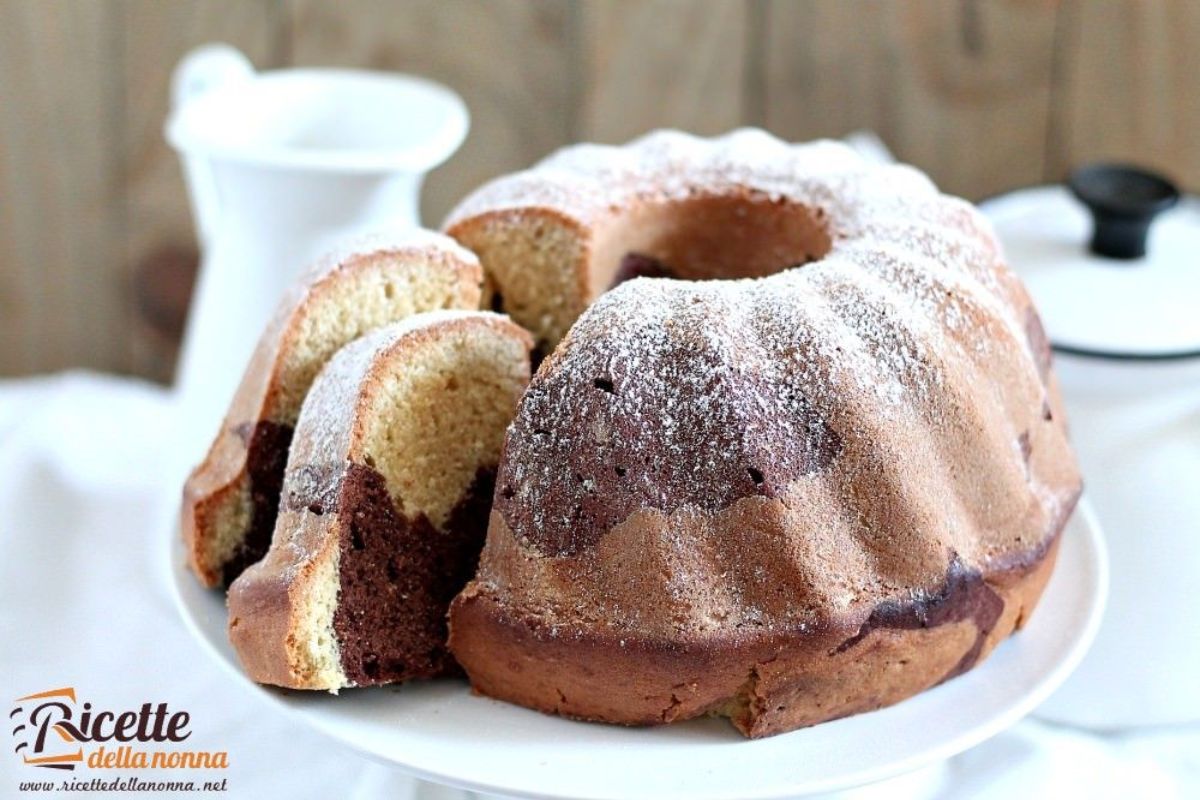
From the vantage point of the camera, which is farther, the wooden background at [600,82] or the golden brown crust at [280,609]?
the wooden background at [600,82]

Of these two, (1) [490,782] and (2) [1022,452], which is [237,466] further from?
(2) [1022,452]

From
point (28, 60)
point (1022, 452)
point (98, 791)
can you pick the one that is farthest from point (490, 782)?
point (28, 60)

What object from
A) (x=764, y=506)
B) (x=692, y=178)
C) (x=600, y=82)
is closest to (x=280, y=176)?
(x=692, y=178)

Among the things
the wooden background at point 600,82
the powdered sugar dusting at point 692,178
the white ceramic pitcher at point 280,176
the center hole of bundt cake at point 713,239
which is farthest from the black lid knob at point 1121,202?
the white ceramic pitcher at point 280,176

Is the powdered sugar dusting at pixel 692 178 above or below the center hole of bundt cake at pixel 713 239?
above

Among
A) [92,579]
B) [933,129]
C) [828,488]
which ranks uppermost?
[828,488]

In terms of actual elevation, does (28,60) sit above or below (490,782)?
above

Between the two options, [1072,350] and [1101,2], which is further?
[1101,2]

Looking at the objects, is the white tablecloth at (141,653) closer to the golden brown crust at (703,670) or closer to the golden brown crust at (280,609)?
the golden brown crust at (280,609)
